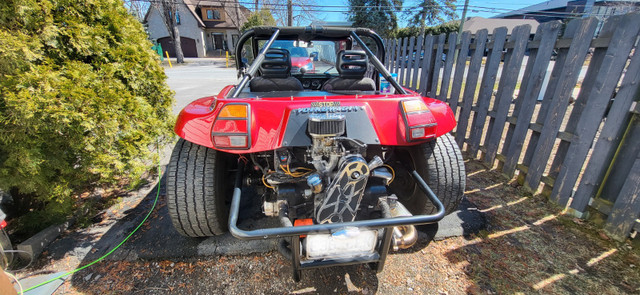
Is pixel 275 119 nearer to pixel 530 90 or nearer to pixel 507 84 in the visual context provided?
pixel 530 90

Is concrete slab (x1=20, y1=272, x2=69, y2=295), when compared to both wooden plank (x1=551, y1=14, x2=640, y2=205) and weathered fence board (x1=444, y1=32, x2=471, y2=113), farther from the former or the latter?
weathered fence board (x1=444, y1=32, x2=471, y2=113)

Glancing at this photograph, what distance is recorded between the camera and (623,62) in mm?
2168

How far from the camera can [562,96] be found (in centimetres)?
261

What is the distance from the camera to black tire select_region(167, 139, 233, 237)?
183cm

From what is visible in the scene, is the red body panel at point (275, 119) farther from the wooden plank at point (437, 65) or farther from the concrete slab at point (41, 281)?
the wooden plank at point (437, 65)

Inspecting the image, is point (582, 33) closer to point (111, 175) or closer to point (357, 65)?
point (357, 65)

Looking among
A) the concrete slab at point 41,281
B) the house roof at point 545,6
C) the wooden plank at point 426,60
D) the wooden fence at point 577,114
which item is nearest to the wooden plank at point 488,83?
the wooden fence at point 577,114

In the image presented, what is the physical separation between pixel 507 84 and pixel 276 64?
2794 millimetres

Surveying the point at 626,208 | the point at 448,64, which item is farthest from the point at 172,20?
the point at 626,208

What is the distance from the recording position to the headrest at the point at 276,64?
2486 millimetres

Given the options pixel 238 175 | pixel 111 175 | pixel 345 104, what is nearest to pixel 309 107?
pixel 345 104

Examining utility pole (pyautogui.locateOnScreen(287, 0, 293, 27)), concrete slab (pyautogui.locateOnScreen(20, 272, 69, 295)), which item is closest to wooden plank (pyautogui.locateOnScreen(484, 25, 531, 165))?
concrete slab (pyautogui.locateOnScreen(20, 272, 69, 295))

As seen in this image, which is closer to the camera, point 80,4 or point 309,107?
point 309,107

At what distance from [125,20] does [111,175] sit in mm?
1530
